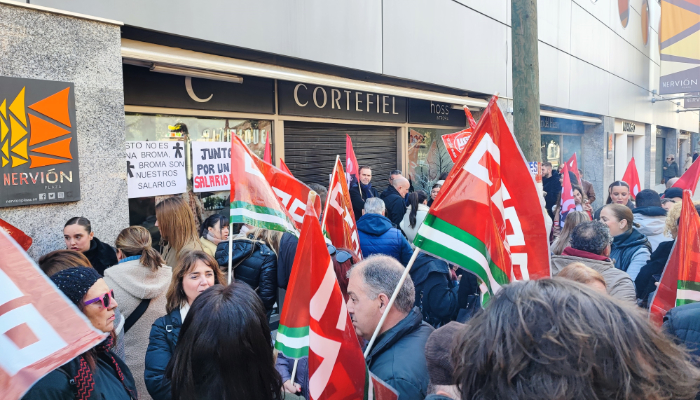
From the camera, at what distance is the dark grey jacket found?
2.01 metres

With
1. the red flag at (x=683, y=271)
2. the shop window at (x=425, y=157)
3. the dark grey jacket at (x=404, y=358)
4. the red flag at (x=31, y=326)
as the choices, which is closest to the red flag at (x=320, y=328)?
the dark grey jacket at (x=404, y=358)

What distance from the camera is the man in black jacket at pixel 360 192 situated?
7876 mm

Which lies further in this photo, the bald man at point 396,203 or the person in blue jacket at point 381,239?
the bald man at point 396,203

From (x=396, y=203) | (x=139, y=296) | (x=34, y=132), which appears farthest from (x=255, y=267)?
(x=396, y=203)

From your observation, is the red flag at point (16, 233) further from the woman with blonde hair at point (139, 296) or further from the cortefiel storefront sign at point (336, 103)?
the cortefiel storefront sign at point (336, 103)

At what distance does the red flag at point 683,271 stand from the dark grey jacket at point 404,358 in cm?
161

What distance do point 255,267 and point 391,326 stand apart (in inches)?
85.3

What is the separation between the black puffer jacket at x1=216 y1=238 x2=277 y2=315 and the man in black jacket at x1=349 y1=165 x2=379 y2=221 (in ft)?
11.2

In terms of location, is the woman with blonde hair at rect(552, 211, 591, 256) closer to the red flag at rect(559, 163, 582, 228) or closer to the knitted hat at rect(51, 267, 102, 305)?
the red flag at rect(559, 163, 582, 228)

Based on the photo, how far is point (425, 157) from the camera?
11719mm

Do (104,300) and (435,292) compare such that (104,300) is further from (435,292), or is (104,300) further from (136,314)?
(435,292)

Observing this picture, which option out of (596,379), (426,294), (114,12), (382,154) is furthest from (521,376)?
(382,154)

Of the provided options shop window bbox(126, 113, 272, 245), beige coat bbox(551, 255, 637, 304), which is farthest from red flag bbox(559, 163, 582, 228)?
shop window bbox(126, 113, 272, 245)

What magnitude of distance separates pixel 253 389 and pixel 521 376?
1.33 metres
